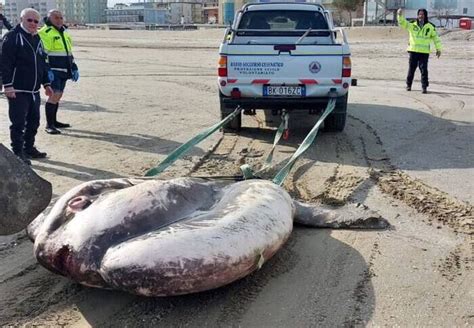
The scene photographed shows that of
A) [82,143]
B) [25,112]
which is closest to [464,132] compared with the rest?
[82,143]

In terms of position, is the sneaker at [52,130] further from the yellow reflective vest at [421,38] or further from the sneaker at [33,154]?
the yellow reflective vest at [421,38]

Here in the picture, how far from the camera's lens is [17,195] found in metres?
3.79

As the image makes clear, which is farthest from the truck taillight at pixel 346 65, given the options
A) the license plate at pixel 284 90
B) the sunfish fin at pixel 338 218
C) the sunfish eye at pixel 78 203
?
the sunfish eye at pixel 78 203

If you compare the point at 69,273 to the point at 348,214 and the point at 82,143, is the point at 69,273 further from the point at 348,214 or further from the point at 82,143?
the point at 82,143

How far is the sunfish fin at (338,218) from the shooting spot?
481 cm

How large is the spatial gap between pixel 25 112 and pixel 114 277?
454cm

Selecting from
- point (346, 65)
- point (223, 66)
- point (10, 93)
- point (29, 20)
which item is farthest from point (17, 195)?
point (346, 65)

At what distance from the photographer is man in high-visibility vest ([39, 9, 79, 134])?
873 centimetres

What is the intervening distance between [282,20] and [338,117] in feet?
7.94

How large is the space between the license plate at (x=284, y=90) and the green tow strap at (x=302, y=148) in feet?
1.45

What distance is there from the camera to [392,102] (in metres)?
11.9

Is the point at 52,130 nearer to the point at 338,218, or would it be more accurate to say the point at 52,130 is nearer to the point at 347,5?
the point at 338,218

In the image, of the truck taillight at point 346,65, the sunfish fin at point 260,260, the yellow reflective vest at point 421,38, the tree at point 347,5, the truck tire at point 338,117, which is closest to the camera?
the sunfish fin at point 260,260

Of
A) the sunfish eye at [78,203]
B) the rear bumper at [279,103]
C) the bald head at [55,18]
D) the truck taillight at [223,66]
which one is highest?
the bald head at [55,18]
